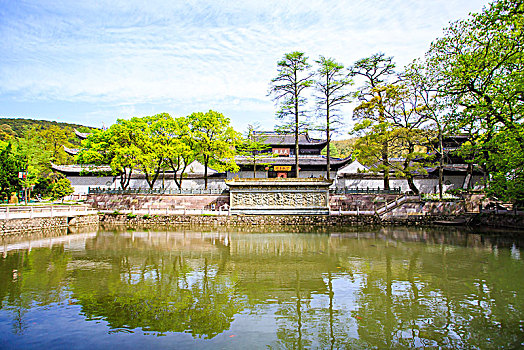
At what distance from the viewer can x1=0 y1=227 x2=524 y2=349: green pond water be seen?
4.84m

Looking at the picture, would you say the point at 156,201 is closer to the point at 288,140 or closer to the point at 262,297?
the point at 288,140

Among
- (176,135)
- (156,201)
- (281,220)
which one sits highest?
(176,135)

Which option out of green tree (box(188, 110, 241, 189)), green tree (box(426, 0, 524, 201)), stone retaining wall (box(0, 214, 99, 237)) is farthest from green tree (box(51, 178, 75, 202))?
green tree (box(426, 0, 524, 201))

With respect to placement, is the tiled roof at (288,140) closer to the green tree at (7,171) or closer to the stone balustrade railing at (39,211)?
the stone balustrade railing at (39,211)

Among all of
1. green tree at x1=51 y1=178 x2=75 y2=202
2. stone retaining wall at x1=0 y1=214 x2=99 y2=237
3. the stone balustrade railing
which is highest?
green tree at x1=51 y1=178 x2=75 y2=202

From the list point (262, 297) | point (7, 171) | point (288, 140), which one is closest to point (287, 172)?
point (288, 140)

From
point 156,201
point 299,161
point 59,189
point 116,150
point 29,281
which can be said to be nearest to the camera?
point 29,281

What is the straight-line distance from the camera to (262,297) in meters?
6.75

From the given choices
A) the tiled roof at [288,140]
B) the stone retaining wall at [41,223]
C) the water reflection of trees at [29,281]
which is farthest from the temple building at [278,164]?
the water reflection of trees at [29,281]

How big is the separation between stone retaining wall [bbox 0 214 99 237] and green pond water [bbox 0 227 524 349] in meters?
4.14

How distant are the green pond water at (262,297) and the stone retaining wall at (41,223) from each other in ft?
13.6

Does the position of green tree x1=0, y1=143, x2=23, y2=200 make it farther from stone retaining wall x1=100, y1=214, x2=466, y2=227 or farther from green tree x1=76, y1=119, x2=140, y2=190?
stone retaining wall x1=100, y1=214, x2=466, y2=227

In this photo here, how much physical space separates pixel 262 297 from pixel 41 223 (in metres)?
17.1

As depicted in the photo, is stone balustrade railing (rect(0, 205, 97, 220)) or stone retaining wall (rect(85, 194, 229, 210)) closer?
stone balustrade railing (rect(0, 205, 97, 220))
